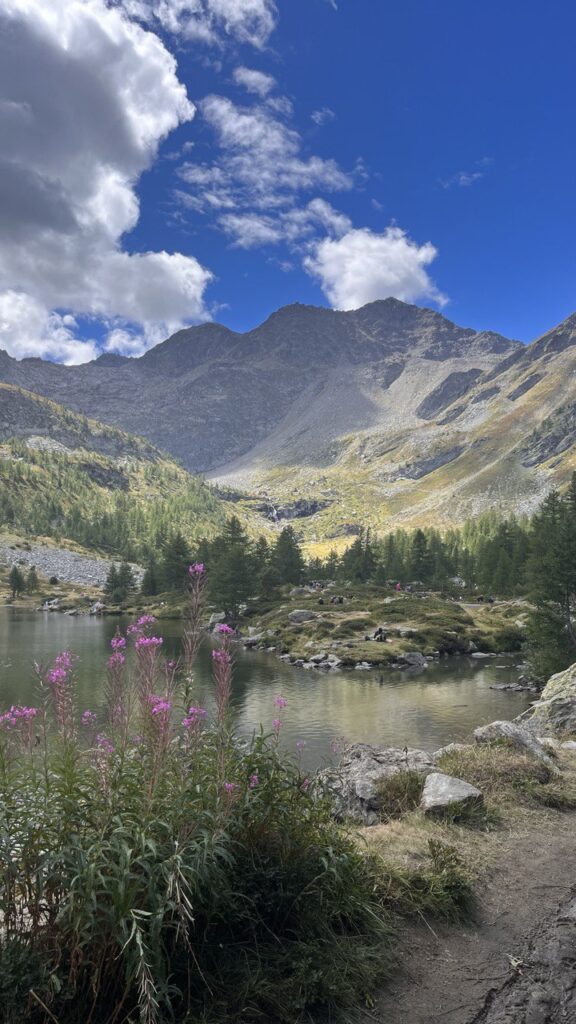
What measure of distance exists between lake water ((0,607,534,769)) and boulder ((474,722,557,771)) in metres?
7.63

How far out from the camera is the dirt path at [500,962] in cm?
508

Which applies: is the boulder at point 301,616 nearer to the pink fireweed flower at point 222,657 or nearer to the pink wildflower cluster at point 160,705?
the pink fireweed flower at point 222,657

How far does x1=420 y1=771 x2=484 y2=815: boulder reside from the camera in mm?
9906

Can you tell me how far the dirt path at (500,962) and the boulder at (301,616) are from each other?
62.4m

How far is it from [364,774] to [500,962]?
6.76 meters

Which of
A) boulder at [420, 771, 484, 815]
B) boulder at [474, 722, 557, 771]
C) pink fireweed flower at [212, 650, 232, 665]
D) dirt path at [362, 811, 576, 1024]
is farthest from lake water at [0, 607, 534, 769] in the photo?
pink fireweed flower at [212, 650, 232, 665]

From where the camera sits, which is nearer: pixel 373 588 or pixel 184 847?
pixel 184 847

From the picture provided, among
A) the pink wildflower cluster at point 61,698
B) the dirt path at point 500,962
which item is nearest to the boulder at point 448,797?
the dirt path at point 500,962

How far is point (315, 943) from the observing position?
552 cm

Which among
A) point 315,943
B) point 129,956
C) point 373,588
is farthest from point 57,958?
point 373,588

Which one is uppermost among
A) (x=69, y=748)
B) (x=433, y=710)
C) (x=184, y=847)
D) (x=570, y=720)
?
(x=69, y=748)

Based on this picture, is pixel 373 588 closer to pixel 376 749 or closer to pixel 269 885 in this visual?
pixel 376 749

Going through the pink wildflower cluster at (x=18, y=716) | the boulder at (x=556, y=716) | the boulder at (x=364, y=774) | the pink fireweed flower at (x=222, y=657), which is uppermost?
the pink fireweed flower at (x=222, y=657)

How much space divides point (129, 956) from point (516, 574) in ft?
335
